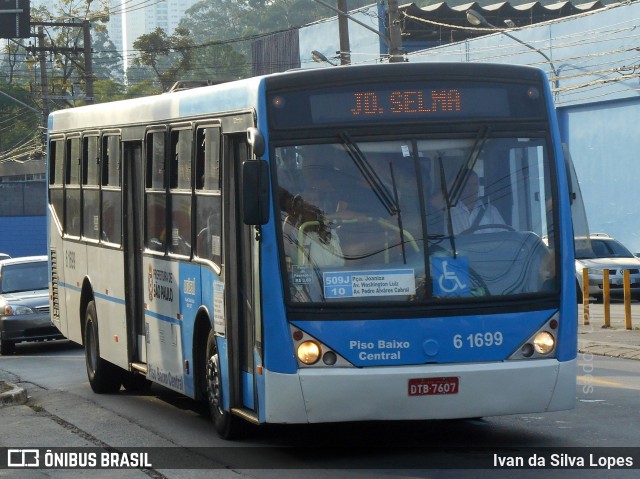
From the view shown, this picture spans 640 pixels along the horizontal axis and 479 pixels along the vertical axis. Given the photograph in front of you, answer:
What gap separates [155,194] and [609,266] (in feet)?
60.6

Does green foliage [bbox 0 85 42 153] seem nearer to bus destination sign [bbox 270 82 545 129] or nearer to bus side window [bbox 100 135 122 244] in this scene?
bus side window [bbox 100 135 122 244]

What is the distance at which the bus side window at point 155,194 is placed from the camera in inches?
479

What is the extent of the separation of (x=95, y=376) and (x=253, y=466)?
5.85 metres

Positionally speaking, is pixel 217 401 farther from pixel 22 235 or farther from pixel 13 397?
pixel 22 235

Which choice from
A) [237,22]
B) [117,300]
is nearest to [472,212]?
[117,300]

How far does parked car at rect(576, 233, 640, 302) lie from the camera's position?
28891 mm

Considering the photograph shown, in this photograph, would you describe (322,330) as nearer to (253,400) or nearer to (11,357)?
(253,400)

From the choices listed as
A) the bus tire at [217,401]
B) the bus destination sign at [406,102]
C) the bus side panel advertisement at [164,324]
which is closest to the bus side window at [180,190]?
the bus side panel advertisement at [164,324]

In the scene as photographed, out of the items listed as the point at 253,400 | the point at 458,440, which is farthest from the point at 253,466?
the point at 458,440

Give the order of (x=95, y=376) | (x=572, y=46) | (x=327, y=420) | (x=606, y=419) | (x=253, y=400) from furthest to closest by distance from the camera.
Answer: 1. (x=572, y=46)
2. (x=95, y=376)
3. (x=606, y=419)
4. (x=253, y=400)
5. (x=327, y=420)

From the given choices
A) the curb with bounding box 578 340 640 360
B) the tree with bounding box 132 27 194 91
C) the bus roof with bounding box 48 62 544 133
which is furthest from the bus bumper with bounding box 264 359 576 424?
the tree with bounding box 132 27 194 91

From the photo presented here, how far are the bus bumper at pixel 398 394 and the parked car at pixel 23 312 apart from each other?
13094 mm

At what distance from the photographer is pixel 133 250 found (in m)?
13.3

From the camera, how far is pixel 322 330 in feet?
30.0
